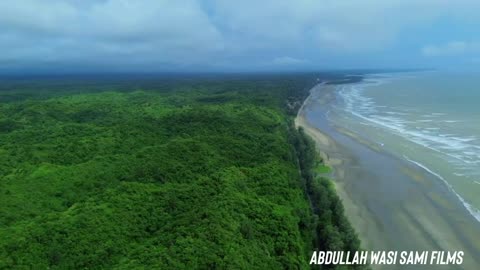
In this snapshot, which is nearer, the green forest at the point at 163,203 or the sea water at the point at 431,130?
the green forest at the point at 163,203

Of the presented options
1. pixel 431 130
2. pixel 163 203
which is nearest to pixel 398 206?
pixel 163 203

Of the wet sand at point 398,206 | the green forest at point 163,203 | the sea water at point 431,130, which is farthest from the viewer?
the sea water at point 431,130

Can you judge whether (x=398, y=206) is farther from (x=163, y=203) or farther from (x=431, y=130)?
(x=431, y=130)

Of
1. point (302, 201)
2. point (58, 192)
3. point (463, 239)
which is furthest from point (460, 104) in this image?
point (58, 192)

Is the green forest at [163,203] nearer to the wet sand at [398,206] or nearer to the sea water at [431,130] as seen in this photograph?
the wet sand at [398,206]

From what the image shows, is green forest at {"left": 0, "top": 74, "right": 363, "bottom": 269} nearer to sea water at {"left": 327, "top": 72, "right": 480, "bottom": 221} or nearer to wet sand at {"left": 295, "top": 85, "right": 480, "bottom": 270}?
wet sand at {"left": 295, "top": 85, "right": 480, "bottom": 270}

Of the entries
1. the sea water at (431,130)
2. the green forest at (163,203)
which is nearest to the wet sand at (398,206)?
the sea water at (431,130)

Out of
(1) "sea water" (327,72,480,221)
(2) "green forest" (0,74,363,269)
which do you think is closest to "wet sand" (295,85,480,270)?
(1) "sea water" (327,72,480,221)
